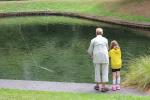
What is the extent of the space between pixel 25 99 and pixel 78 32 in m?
23.8

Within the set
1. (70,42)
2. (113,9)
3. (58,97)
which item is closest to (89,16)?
(113,9)

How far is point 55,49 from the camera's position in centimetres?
2667

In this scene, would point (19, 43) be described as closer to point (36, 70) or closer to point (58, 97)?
point (36, 70)

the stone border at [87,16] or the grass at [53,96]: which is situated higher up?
the grass at [53,96]

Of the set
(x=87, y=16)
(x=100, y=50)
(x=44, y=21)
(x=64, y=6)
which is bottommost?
(x=44, y=21)

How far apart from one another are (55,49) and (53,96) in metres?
15.1

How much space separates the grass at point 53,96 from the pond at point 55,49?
225 inches

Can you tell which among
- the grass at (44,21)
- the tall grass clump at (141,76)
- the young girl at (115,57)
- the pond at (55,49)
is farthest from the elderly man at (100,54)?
the grass at (44,21)

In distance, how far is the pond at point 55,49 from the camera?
63.9 ft

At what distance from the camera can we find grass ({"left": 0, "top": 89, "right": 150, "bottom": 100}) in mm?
11315

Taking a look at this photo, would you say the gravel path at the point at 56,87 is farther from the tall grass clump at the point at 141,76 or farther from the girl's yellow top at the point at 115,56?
the girl's yellow top at the point at 115,56

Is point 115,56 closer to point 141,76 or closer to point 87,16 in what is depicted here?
point 141,76

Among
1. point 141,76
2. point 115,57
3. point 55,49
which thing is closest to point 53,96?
point 115,57

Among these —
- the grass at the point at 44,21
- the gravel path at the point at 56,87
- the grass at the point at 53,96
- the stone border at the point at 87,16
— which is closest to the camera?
the grass at the point at 53,96
